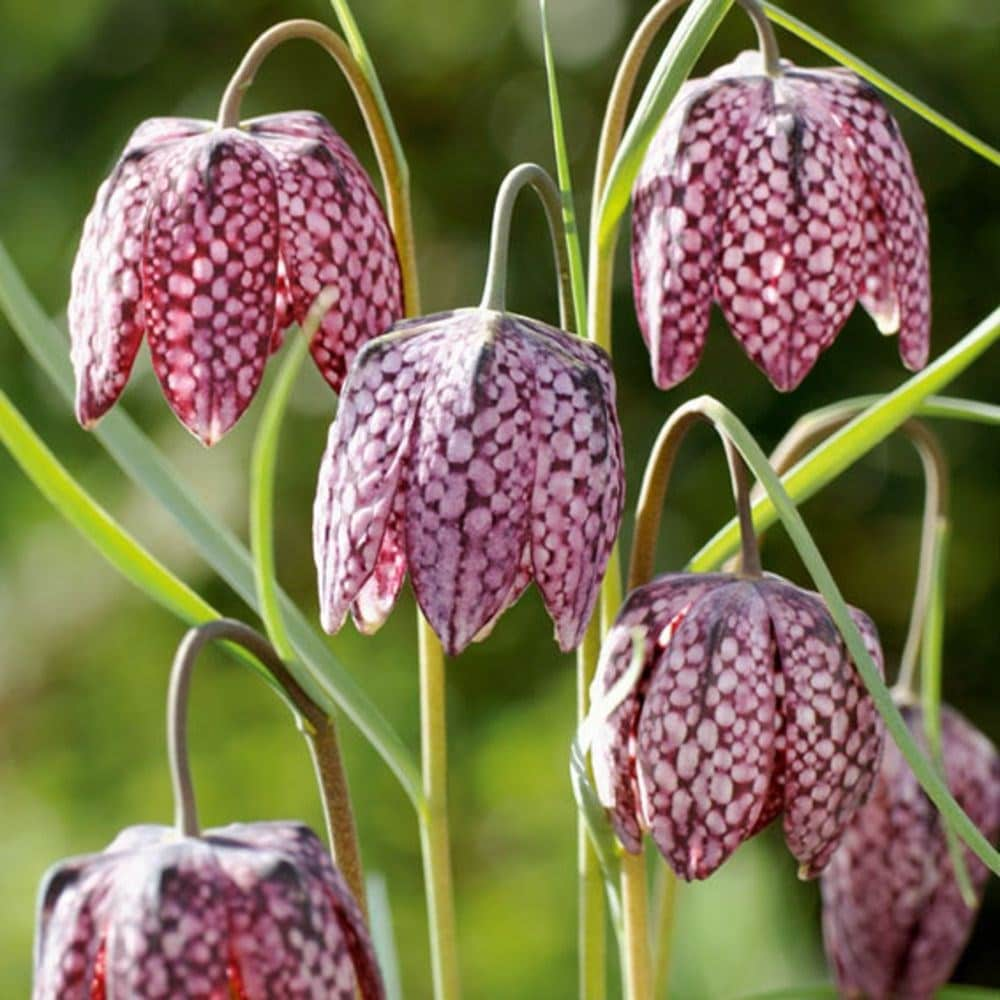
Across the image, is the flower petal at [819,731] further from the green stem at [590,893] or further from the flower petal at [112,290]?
the flower petal at [112,290]

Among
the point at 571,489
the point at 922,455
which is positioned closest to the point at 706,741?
the point at 571,489

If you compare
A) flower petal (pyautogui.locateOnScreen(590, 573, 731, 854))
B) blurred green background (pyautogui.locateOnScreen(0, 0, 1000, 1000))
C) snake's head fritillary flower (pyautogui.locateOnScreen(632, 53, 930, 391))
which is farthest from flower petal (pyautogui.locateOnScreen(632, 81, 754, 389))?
blurred green background (pyautogui.locateOnScreen(0, 0, 1000, 1000))

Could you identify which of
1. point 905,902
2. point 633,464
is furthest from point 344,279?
point 633,464

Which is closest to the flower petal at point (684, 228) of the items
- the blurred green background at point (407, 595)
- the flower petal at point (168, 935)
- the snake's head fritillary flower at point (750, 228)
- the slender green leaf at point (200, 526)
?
the snake's head fritillary flower at point (750, 228)

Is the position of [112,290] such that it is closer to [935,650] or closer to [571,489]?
[571,489]

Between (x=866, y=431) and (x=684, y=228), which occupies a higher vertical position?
(x=684, y=228)

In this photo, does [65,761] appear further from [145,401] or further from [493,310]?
[493,310]
